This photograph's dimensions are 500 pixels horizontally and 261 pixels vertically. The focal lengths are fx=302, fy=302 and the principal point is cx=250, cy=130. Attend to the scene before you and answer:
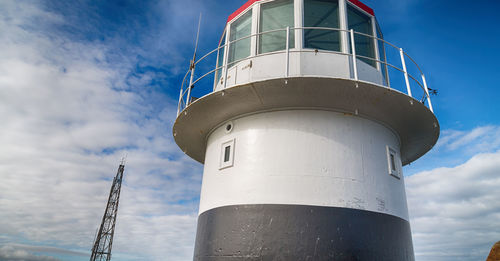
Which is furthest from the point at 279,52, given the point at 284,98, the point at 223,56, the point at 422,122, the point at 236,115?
the point at 422,122

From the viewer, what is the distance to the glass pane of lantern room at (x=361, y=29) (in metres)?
8.16

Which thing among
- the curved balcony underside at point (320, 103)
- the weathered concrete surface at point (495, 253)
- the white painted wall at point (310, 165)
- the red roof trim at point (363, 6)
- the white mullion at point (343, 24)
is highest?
the red roof trim at point (363, 6)

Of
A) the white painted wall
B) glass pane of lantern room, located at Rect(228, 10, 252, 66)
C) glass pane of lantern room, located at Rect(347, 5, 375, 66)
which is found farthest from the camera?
glass pane of lantern room, located at Rect(228, 10, 252, 66)

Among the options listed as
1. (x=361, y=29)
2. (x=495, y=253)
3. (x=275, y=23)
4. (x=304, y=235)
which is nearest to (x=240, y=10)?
(x=275, y=23)

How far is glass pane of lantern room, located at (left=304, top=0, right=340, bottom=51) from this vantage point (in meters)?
7.60

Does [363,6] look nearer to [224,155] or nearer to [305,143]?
[305,143]

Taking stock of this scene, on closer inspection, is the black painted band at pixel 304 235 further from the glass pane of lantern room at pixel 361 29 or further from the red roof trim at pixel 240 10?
the red roof trim at pixel 240 10

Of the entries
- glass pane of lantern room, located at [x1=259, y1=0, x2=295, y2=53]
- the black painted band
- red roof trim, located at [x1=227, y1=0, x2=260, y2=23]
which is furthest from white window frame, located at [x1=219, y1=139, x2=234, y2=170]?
red roof trim, located at [x1=227, y1=0, x2=260, y2=23]

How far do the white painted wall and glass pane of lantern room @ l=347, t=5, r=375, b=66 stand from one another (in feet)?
7.08

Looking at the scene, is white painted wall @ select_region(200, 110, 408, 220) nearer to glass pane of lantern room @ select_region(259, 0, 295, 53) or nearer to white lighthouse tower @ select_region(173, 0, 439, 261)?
white lighthouse tower @ select_region(173, 0, 439, 261)

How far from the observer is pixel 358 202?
6.31 meters

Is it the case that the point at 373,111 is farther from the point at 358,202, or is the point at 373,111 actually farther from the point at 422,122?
the point at 358,202

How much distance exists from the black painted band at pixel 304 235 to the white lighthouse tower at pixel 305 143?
2 cm

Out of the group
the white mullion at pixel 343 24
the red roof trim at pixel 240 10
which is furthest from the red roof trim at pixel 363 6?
the red roof trim at pixel 240 10
